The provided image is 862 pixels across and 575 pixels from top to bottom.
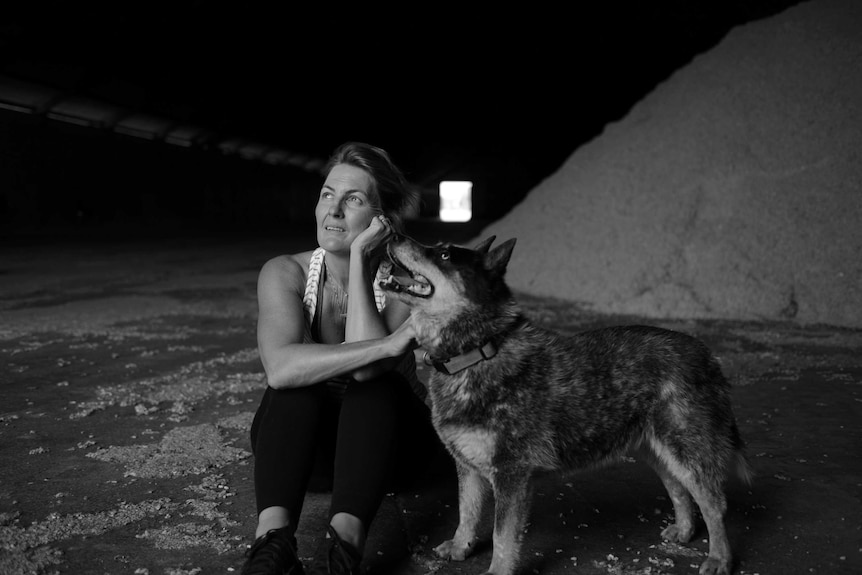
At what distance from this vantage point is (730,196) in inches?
328

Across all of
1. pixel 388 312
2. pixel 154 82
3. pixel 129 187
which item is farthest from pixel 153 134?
pixel 388 312

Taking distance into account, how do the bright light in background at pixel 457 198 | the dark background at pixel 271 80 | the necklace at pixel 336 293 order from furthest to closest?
1. the bright light in background at pixel 457 198
2. the dark background at pixel 271 80
3. the necklace at pixel 336 293

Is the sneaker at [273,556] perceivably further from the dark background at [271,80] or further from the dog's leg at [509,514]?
the dark background at [271,80]

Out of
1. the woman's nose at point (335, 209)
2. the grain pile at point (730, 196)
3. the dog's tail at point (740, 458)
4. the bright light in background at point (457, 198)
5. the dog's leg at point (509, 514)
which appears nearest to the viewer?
the dog's leg at point (509, 514)

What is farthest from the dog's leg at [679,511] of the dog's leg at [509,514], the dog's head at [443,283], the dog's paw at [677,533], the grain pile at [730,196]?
the grain pile at [730,196]

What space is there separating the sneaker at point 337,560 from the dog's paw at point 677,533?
123 cm

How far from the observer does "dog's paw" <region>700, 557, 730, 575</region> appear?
96.9 inches

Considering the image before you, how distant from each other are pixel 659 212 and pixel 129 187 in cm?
2015

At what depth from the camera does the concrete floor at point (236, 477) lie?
265cm

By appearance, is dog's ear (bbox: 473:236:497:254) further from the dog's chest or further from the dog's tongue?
the dog's chest

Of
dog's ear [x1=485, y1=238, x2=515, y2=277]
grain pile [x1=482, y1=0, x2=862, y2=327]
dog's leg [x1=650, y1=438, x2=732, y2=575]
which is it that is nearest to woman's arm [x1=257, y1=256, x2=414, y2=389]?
dog's ear [x1=485, y1=238, x2=515, y2=277]

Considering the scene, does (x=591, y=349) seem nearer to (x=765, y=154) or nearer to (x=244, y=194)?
(x=765, y=154)

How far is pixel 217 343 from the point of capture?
6594mm

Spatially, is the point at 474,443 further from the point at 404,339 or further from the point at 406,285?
the point at 406,285
